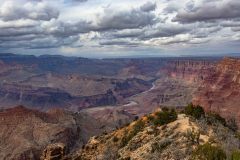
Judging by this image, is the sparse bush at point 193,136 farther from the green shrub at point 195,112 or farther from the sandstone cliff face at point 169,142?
the green shrub at point 195,112

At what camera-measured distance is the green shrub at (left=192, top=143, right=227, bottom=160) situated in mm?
42781

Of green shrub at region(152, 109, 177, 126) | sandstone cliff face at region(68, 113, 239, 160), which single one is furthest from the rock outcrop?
green shrub at region(152, 109, 177, 126)

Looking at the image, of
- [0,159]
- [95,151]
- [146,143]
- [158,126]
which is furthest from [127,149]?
[0,159]

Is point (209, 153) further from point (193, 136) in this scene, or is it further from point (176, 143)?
point (176, 143)

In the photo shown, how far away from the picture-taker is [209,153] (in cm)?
4294

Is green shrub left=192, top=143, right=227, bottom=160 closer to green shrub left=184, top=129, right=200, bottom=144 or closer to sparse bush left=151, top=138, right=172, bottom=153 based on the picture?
green shrub left=184, top=129, right=200, bottom=144

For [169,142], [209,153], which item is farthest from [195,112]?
[209,153]

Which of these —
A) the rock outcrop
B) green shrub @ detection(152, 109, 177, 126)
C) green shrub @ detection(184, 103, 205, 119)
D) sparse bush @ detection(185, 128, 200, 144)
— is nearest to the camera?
sparse bush @ detection(185, 128, 200, 144)

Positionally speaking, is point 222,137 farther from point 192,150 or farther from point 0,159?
point 0,159

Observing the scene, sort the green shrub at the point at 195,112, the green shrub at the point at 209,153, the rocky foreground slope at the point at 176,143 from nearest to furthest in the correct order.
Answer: the green shrub at the point at 209,153 < the rocky foreground slope at the point at 176,143 < the green shrub at the point at 195,112

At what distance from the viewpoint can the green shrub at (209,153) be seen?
42.8 metres

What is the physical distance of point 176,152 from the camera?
158ft

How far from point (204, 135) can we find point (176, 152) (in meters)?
6.85

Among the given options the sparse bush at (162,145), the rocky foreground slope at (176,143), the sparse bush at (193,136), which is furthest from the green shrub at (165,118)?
the sparse bush at (162,145)
